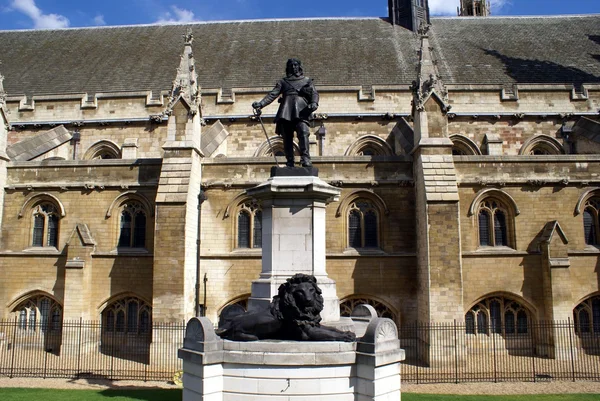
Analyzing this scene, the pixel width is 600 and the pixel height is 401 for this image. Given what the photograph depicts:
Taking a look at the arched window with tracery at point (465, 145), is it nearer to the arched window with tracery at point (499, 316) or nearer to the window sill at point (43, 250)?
the arched window with tracery at point (499, 316)

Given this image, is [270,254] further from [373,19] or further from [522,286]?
[373,19]

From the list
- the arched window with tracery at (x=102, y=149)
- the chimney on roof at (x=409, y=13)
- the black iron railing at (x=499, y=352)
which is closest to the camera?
the black iron railing at (x=499, y=352)

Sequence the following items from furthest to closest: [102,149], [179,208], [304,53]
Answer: [304,53] < [102,149] < [179,208]

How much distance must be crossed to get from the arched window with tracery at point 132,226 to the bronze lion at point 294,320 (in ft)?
39.8

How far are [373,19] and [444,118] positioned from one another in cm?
1619

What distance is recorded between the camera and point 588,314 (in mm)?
18047

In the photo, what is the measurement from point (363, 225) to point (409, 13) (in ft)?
56.7

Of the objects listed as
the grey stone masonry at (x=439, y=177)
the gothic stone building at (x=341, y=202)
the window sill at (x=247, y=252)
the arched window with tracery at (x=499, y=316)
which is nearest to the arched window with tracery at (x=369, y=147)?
the gothic stone building at (x=341, y=202)

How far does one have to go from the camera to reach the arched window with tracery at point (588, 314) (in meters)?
17.8

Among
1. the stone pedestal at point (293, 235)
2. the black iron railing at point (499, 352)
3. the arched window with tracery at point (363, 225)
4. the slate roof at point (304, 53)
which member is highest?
the slate roof at point (304, 53)

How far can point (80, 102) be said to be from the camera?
78.4 ft

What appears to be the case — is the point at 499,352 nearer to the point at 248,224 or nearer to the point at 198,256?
the point at 248,224

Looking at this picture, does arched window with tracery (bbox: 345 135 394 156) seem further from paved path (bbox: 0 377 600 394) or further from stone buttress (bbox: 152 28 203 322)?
paved path (bbox: 0 377 600 394)

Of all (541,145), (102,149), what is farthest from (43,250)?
(541,145)
